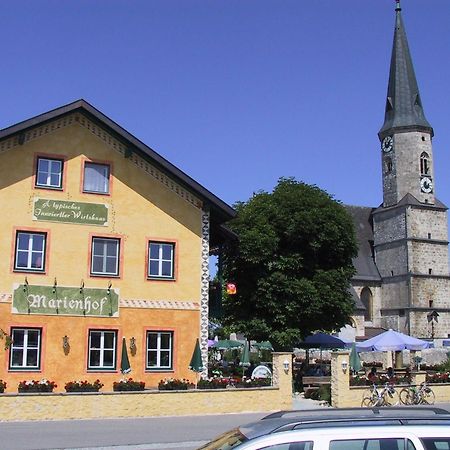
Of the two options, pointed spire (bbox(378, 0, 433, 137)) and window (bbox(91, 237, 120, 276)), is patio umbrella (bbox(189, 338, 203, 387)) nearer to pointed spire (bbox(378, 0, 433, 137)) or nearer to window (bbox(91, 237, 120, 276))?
window (bbox(91, 237, 120, 276))

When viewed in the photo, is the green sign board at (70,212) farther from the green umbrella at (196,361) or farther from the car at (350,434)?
the car at (350,434)

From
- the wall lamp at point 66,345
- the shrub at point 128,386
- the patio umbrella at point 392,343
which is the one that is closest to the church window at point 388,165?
the patio umbrella at point 392,343

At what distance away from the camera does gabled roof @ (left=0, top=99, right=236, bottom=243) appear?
22.6m

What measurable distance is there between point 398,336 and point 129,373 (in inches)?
451

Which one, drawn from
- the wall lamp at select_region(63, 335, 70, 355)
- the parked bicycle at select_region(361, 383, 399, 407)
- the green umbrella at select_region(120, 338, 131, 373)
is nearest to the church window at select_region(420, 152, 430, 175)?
the parked bicycle at select_region(361, 383, 399, 407)

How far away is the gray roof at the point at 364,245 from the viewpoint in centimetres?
7462

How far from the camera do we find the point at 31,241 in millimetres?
22656

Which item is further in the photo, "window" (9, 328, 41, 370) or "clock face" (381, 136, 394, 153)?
"clock face" (381, 136, 394, 153)

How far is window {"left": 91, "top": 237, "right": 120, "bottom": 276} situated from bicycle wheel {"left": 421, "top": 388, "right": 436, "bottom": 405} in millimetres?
11505

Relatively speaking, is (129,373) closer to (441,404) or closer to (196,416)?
(196,416)

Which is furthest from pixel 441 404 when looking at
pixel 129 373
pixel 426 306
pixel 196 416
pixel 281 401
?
pixel 426 306

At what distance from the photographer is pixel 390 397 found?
2356 centimetres

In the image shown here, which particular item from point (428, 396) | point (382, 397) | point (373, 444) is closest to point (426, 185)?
point (428, 396)

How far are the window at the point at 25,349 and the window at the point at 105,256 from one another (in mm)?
2913
